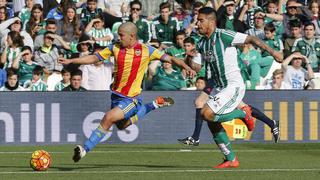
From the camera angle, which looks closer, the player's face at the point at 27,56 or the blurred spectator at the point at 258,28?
the player's face at the point at 27,56

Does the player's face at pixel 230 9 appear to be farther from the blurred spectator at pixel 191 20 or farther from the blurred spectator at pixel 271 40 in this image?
the blurred spectator at pixel 271 40

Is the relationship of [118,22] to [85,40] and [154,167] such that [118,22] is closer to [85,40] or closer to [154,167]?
[85,40]

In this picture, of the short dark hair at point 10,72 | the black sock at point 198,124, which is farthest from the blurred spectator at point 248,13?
the black sock at point 198,124

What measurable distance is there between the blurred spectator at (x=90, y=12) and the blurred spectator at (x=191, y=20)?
1.94m

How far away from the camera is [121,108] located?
1450 cm

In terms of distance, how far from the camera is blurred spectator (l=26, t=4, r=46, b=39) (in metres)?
22.7

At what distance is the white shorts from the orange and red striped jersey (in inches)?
43.6

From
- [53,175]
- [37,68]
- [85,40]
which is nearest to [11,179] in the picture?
[53,175]

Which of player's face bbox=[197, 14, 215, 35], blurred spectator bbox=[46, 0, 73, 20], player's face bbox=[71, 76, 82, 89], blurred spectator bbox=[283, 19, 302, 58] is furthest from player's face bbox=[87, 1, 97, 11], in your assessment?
player's face bbox=[197, 14, 215, 35]

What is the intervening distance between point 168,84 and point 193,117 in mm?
1169

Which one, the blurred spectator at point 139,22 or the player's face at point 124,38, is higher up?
the blurred spectator at point 139,22

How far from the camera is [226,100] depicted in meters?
14.2

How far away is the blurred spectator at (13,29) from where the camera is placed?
2208cm

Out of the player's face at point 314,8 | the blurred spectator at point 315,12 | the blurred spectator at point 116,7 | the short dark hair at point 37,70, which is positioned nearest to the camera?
the short dark hair at point 37,70
